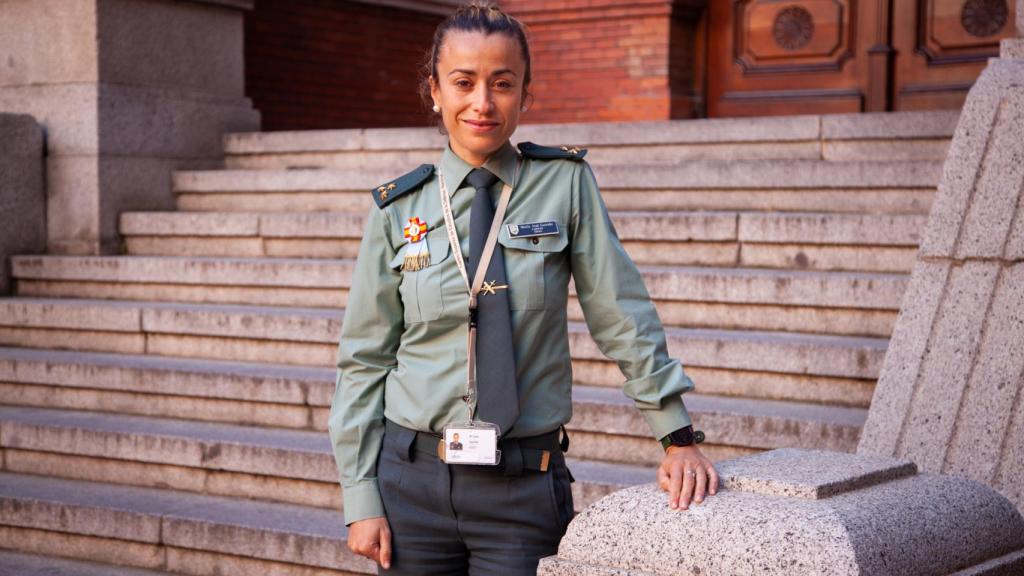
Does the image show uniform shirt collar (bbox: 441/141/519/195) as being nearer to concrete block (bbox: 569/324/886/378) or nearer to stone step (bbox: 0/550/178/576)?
concrete block (bbox: 569/324/886/378)

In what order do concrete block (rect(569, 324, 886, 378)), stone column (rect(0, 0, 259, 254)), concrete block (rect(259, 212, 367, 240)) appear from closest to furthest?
1. concrete block (rect(569, 324, 886, 378))
2. concrete block (rect(259, 212, 367, 240))
3. stone column (rect(0, 0, 259, 254))

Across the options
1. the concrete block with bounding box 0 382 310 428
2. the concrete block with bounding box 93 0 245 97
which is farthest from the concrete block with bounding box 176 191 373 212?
the concrete block with bounding box 0 382 310 428

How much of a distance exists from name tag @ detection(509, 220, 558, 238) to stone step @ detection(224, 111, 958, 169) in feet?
13.3

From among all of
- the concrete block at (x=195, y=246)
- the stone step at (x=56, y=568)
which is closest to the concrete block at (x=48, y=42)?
the concrete block at (x=195, y=246)

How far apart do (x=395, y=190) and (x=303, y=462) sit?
9.18 ft

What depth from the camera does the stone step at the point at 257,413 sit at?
4.77 m

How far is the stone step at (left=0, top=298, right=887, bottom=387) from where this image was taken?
198 inches

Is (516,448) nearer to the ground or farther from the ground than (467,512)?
farther from the ground

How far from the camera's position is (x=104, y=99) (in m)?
7.63

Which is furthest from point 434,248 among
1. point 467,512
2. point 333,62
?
point 333,62

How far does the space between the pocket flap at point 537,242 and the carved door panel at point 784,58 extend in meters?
7.04

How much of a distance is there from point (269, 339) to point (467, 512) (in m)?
3.91

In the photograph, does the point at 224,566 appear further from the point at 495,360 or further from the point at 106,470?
the point at 495,360

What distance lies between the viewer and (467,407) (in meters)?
2.48
